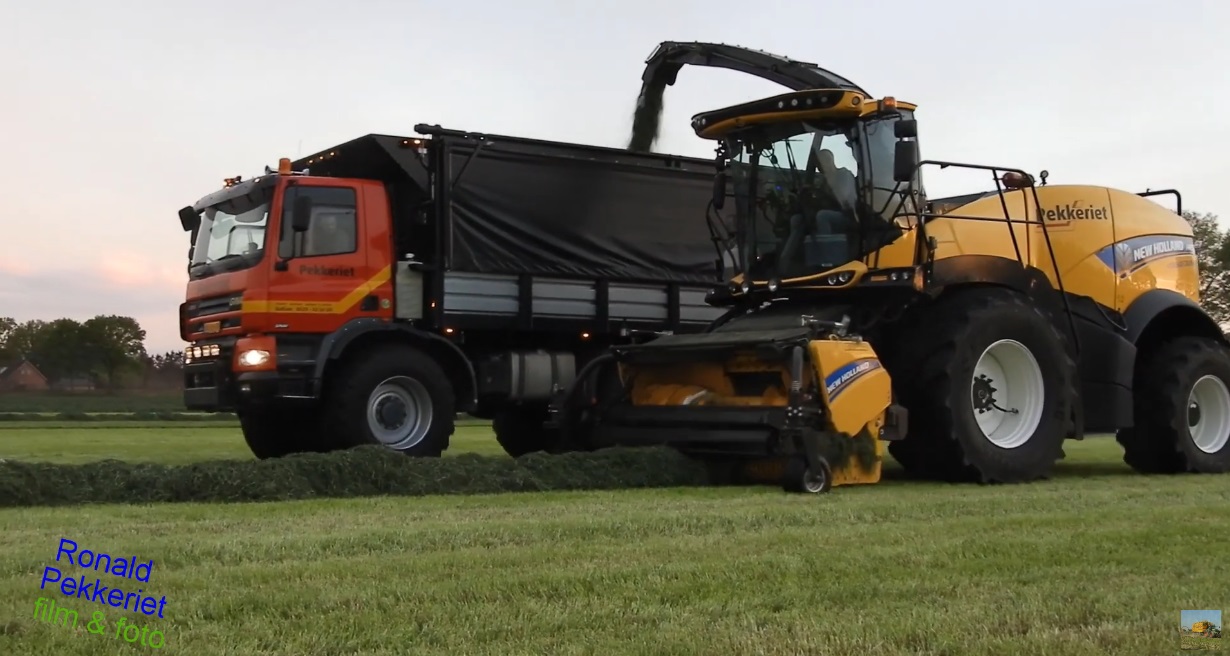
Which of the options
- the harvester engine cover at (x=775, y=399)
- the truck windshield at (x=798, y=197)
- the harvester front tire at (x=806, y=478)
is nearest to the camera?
the harvester front tire at (x=806, y=478)

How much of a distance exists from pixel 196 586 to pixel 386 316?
22.2 feet

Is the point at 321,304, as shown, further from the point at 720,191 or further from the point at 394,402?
the point at 720,191

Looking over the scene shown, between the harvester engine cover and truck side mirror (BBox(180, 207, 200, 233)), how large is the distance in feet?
15.4

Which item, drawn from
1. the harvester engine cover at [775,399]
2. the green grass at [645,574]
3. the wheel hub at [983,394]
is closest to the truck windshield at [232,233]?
the harvester engine cover at [775,399]

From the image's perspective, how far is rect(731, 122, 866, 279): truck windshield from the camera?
9750mm

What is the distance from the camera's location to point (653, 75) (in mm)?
13312

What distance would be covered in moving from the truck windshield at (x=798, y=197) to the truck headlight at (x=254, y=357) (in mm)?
4116

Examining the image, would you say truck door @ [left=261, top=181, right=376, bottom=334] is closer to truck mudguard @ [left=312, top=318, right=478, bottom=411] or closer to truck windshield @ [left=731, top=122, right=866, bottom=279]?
truck mudguard @ [left=312, top=318, right=478, bottom=411]

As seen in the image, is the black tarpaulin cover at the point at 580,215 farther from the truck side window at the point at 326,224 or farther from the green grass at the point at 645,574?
the green grass at the point at 645,574

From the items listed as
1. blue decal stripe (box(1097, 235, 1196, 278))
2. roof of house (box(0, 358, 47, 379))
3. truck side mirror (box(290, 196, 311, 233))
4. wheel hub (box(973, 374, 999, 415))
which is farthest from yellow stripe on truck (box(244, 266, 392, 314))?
roof of house (box(0, 358, 47, 379))

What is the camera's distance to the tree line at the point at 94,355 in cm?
3541

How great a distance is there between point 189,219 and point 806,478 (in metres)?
7.07

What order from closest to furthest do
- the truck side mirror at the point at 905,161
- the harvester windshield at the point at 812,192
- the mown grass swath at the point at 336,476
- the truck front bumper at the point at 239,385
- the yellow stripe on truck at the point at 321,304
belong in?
1. the mown grass swath at the point at 336,476
2. the truck side mirror at the point at 905,161
3. the harvester windshield at the point at 812,192
4. the truck front bumper at the point at 239,385
5. the yellow stripe on truck at the point at 321,304

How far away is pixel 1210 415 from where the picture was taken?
11555mm
